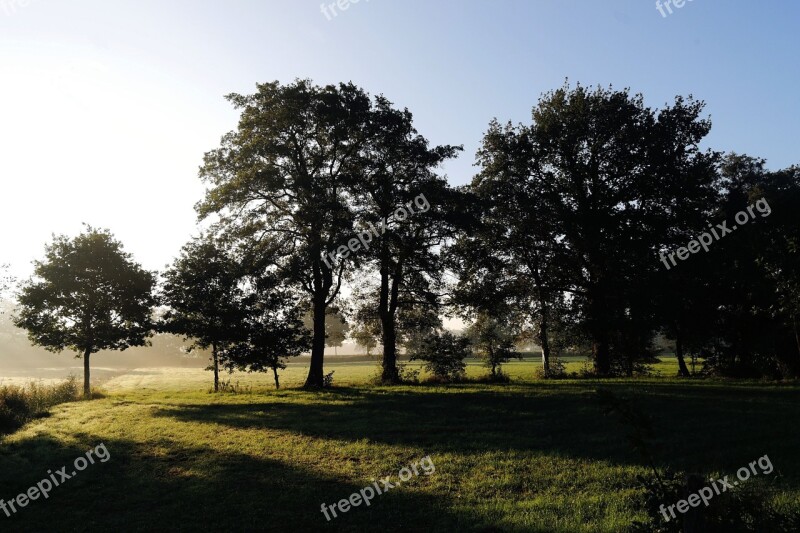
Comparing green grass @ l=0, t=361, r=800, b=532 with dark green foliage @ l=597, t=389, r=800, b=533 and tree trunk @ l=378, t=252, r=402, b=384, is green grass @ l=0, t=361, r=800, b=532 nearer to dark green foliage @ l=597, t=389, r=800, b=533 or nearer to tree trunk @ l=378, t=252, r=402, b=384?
dark green foliage @ l=597, t=389, r=800, b=533

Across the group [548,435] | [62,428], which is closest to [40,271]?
[62,428]

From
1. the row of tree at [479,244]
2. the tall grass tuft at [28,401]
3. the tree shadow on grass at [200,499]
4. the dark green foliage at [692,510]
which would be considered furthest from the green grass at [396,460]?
the row of tree at [479,244]

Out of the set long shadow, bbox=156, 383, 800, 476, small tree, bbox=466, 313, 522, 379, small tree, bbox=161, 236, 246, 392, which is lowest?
long shadow, bbox=156, 383, 800, 476

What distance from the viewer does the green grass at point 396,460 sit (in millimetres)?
8531

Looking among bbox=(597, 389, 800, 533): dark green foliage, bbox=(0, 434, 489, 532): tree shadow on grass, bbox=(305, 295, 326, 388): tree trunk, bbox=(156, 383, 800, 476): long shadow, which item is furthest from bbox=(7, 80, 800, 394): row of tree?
bbox=(597, 389, 800, 533): dark green foliage

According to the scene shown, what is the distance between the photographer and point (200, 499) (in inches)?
388

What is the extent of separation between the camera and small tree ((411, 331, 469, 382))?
34.8 metres

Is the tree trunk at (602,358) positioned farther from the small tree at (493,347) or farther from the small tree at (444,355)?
the small tree at (444,355)

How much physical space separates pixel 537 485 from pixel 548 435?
15.1 ft

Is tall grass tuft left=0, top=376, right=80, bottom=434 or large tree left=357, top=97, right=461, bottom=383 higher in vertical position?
large tree left=357, top=97, right=461, bottom=383

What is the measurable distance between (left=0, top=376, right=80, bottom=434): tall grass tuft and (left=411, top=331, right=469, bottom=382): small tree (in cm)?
2215

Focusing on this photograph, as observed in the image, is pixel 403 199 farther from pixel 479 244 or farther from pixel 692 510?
pixel 692 510

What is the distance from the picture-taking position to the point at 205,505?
373 inches

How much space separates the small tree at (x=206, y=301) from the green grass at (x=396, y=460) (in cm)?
1227
